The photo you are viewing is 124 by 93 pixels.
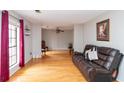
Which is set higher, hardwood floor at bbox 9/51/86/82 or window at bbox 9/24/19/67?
window at bbox 9/24/19/67

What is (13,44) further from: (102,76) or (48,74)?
(102,76)

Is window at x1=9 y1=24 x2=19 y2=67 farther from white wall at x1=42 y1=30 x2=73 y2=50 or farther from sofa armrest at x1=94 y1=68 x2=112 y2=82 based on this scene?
white wall at x1=42 y1=30 x2=73 y2=50

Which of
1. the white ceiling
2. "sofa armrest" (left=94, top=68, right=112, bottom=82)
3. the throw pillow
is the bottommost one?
"sofa armrest" (left=94, top=68, right=112, bottom=82)

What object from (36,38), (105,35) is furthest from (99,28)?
(36,38)

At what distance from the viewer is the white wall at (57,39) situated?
14.0m

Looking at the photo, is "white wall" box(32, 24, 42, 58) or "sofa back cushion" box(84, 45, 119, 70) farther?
"white wall" box(32, 24, 42, 58)

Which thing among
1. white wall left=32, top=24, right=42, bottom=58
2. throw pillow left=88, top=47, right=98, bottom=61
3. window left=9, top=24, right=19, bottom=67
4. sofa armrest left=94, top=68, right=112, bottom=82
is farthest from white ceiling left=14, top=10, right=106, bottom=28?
white wall left=32, top=24, right=42, bottom=58

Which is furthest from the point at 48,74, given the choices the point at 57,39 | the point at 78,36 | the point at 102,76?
the point at 57,39

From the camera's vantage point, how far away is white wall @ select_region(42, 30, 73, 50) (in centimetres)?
1401
